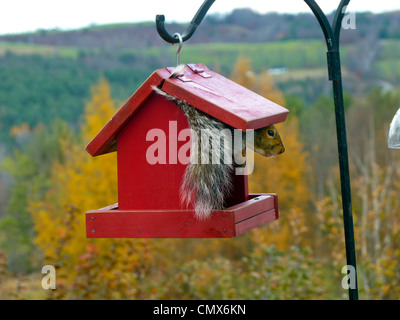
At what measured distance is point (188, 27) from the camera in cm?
256

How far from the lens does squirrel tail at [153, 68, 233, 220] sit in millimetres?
2445

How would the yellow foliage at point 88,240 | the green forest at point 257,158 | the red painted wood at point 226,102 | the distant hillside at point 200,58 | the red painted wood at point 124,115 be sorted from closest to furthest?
the red painted wood at point 226,102 → the red painted wood at point 124,115 → the yellow foliage at point 88,240 → the green forest at point 257,158 → the distant hillside at point 200,58

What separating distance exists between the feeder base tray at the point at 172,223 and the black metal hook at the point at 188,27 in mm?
680

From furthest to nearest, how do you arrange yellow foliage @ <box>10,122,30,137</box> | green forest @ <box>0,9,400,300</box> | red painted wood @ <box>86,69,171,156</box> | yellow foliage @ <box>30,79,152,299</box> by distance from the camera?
1. yellow foliage @ <box>10,122,30,137</box>
2. green forest @ <box>0,9,400,300</box>
3. yellow foliage @ <box>30,79,152,299</box>
4. red painted wood @ <box>86,69,171,156</box>

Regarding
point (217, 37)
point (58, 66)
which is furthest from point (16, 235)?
point (217, 37)

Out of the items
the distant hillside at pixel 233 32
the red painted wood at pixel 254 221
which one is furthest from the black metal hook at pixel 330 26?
the distant hillside at pixel 233 32

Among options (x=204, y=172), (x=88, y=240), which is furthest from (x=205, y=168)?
(x=88, y=240)

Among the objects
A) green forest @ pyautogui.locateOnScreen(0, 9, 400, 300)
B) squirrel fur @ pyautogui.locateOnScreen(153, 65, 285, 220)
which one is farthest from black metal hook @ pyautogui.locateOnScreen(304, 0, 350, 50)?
green forest @ pyautogui.locateOnScreen(0, 9, 400, 300)

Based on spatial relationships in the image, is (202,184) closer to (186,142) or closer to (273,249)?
(186,142)

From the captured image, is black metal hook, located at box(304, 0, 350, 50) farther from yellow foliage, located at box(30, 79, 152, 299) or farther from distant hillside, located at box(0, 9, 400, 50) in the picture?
distant hillside, located at box(0, 9, 400, 50)

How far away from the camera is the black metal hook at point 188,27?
2434 mm

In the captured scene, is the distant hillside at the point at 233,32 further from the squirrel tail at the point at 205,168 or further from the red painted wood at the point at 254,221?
the squirrel tail at the point at 205,168

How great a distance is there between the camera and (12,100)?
26.3m

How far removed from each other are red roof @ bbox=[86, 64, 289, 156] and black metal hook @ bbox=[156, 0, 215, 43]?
0.14 metres
